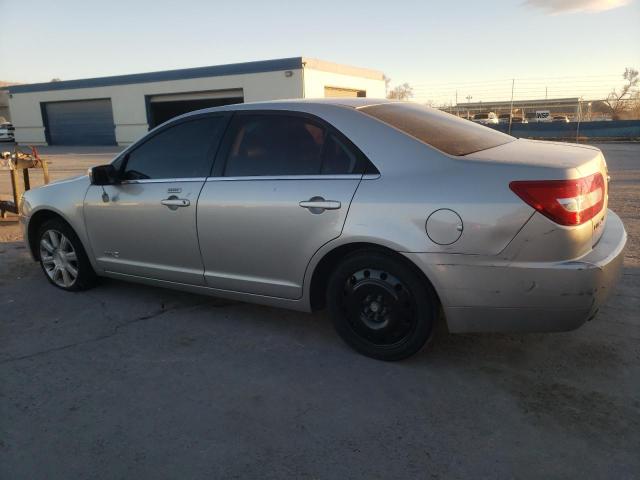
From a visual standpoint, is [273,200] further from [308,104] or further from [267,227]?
[308,104]

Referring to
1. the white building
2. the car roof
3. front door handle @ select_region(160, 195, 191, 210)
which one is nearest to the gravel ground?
front door handle @ select_region(160, 195, 191, 210)

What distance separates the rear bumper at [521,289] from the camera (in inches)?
106

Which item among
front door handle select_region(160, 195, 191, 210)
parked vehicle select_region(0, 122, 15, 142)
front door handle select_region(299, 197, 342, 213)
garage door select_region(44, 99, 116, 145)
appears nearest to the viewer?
front door handle select_region(299, 197, 342, 213)

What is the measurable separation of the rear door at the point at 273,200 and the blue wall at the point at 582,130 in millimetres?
23625

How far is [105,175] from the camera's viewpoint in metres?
4.23

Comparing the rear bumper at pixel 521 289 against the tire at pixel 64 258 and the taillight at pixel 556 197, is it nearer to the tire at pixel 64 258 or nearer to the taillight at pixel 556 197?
the taillight at pixel 556 197

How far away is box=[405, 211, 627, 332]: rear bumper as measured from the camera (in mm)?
2699

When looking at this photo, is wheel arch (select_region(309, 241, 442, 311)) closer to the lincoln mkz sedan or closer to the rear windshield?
the lincoln mkz sedan

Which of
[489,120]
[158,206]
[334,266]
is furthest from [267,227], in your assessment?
[489,120]

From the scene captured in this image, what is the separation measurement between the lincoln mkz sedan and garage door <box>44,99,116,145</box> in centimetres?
2957

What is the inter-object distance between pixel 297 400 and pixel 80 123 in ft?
111

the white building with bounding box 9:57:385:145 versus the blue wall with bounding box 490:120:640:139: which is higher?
the white building with bounding box 9:57:385:145

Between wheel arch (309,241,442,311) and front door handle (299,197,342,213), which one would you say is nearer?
wheel arch (309,241,442,311)

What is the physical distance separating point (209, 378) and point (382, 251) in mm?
1303
